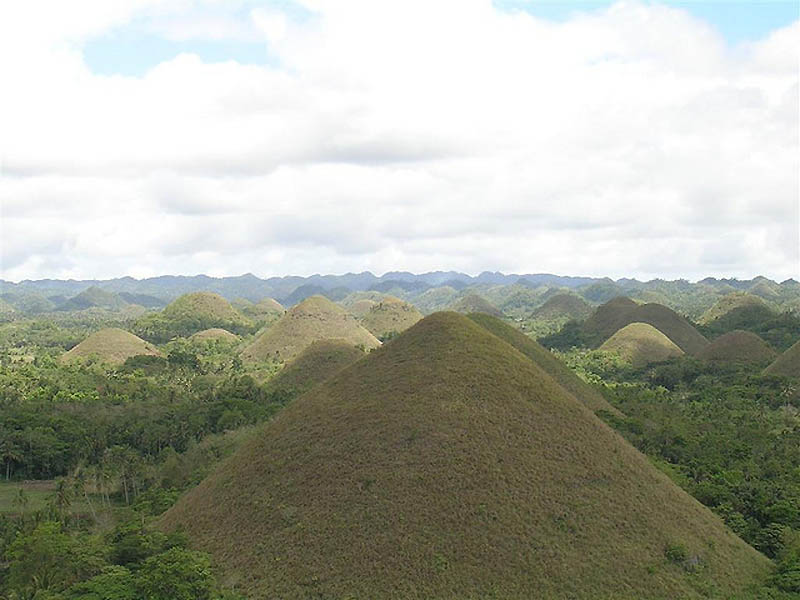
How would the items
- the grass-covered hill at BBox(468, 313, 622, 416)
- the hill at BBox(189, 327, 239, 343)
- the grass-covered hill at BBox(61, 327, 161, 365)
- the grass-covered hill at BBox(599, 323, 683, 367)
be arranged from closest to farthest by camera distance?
the grass-covered hill at BBox(468, 313, 622, 416) < the grass-covered hill at BBox(599, 323, 683, 367) < the grass-covered hill at BBox(61, 327, 161, 365) < the hill at BBox(189, 327, 239, 343)

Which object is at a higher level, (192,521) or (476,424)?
(476,424)

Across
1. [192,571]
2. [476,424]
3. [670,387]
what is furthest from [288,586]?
[670,387]

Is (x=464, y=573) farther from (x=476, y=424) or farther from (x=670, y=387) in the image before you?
(x=670, y=387)

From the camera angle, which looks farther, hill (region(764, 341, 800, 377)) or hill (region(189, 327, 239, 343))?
hill (region(189, 327, 239, 343))

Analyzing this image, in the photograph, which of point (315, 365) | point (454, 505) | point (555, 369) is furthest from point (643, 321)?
point (454, 505)

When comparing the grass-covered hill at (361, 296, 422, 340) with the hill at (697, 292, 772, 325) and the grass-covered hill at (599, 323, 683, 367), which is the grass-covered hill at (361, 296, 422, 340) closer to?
the grass-covered hill at (599, 323, 683, 367)

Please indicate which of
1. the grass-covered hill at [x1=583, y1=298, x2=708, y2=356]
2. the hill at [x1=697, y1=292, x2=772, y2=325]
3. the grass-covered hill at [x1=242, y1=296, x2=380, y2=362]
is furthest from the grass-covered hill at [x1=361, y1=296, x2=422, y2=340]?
the hill at [x1=697, y1=292, x2=772, y2=325]

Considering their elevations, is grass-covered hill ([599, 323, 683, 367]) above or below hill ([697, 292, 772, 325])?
below

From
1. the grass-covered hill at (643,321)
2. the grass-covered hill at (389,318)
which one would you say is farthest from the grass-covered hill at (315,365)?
the grass-covered hill at (643,321)
